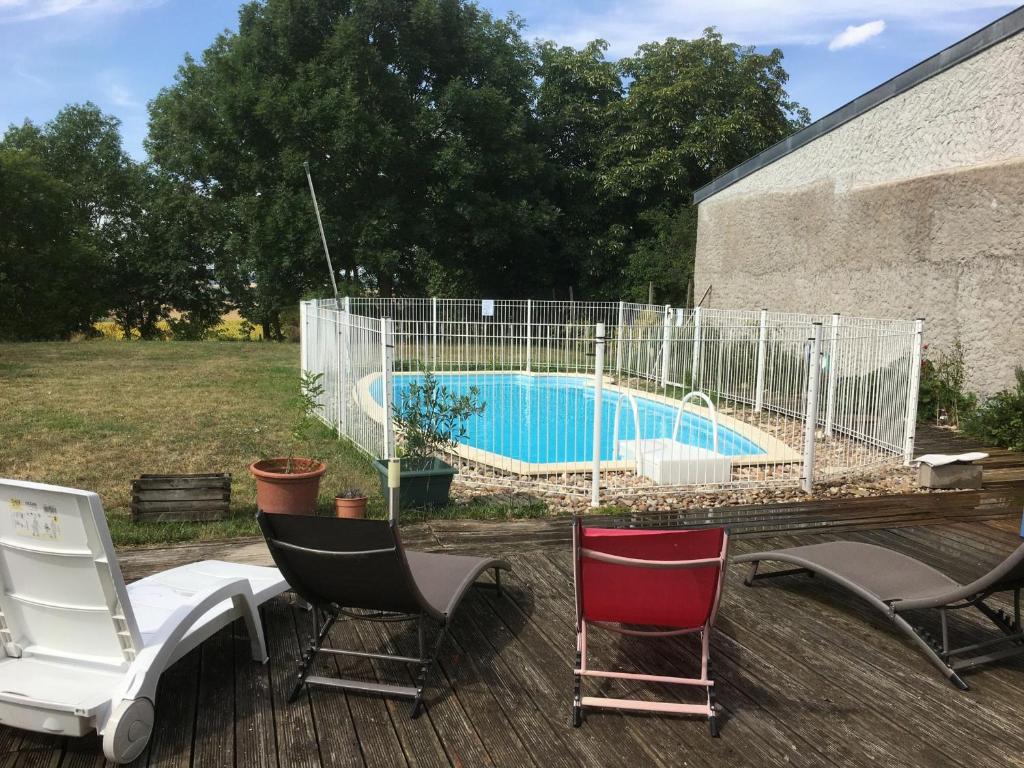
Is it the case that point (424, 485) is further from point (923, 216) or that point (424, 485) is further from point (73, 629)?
point (923, 216)

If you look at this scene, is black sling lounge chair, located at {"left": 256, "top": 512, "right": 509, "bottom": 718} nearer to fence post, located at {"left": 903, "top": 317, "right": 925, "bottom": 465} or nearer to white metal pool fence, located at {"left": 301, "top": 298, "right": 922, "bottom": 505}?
white metal pool fence, located at {"left": 301, "top": 298, "right": 922, "bottom": 505}

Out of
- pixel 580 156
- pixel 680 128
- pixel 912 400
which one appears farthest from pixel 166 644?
pixel 580 156

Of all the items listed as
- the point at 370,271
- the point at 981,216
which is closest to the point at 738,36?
the point at 370,271

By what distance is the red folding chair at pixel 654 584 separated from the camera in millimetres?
3166

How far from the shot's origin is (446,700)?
3.33 metres

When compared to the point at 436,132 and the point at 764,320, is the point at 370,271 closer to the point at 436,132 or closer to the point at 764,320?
the point at 436,132

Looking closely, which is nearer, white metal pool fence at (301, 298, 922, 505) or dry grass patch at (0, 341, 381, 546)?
dry grass patch at (0, 341, 381, 546)

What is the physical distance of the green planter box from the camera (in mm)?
6402

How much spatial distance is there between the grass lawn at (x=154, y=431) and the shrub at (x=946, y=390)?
25.1 ft

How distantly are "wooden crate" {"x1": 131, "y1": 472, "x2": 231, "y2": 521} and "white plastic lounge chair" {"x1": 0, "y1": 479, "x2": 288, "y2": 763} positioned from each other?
118 inches

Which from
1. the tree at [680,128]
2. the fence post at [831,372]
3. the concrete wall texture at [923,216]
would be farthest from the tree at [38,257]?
the fence post at [831,372]

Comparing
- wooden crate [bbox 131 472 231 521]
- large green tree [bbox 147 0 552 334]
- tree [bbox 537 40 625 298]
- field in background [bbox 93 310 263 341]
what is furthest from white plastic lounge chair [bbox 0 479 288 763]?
field in background [bbox 93 310 263 341]

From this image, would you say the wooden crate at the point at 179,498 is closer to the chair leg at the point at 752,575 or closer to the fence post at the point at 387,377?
the fence post at the point at 387,377

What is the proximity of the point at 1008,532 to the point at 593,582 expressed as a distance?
4563 mm
